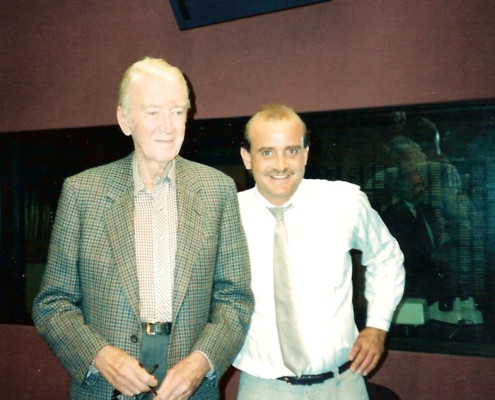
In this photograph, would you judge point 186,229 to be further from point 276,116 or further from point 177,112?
point 276,116

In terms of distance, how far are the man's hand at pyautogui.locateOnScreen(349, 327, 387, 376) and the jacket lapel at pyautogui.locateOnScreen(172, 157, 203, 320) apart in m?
0.66

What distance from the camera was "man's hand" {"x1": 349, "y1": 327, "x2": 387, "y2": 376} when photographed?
1.53 metres

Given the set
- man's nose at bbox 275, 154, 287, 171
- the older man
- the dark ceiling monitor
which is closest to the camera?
the older man

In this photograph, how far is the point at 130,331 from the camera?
1.30 meters

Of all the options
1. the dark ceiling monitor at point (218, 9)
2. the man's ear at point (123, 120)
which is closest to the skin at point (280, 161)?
the man's ear at point (123, 120)

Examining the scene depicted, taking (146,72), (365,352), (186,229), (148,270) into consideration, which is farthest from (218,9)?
(365,352)

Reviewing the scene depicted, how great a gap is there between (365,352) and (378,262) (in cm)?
36

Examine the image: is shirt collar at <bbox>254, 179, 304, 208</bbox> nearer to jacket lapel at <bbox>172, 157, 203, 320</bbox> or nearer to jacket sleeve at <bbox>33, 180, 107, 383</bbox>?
jacket lapel at <bbox>172, 157, 203, 320</bbox>

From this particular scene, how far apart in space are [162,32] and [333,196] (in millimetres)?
1784

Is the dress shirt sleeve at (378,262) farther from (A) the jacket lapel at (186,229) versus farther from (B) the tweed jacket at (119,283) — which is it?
(A) the jacket lapel at (186,229)

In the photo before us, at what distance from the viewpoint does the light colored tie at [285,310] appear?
59.2 inches

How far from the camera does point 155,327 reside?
1326mm

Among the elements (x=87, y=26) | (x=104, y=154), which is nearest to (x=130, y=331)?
(x=104, y=154)

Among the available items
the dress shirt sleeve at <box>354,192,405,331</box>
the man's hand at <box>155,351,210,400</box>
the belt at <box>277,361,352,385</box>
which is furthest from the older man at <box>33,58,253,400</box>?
Answer: the dress shirt sleeve at <box>354,192,405,331</box>
